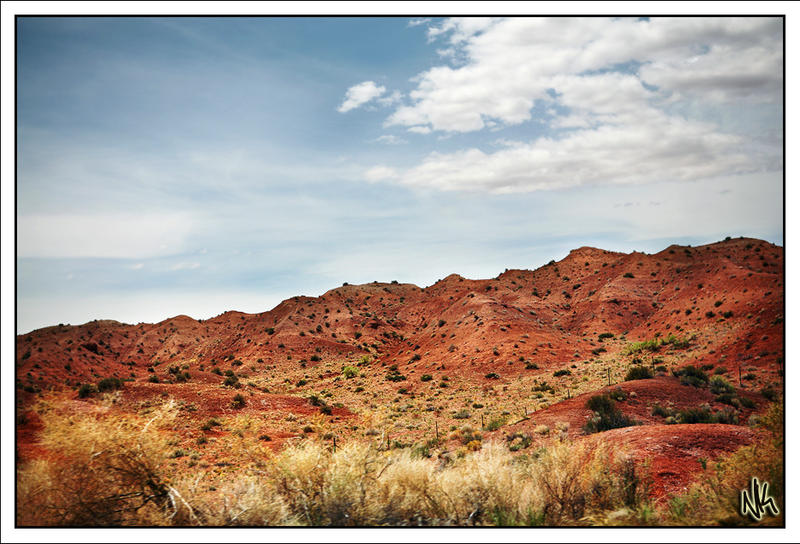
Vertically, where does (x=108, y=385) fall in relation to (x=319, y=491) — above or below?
above

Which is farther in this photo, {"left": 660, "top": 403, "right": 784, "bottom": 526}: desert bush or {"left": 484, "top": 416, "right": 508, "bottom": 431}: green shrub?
{"left": 484, "top": 416, "right": 508, "bottom": 431}: green shrub

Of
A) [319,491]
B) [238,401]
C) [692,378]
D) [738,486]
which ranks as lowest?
[692,378]

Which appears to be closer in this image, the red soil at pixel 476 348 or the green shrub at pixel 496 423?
the green shrub at pixel 496 423

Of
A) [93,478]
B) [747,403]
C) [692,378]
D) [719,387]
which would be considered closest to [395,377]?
[692,378]

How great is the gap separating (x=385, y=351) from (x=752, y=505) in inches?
2128

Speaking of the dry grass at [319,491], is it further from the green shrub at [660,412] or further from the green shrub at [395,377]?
the green shrub at [395,377]

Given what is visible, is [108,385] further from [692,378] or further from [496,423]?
[692,378]

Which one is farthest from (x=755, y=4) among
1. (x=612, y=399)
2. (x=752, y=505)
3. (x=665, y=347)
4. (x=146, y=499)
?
(x=665, y=347)

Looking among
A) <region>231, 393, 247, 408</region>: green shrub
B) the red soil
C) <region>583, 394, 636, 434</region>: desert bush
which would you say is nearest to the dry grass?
the red soil

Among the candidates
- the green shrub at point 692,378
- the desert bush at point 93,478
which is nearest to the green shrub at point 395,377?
the green shrub at point 692,378

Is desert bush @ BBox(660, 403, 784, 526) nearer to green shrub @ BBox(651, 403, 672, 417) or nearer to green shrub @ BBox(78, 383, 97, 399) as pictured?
green shrub @ BBox(651, 403, 672, 417)

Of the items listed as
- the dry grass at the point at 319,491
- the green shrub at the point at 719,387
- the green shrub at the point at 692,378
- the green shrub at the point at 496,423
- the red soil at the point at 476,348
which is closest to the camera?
the dry grass at the point at 319,491

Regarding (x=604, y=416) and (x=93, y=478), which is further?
(x=604, y=416)
